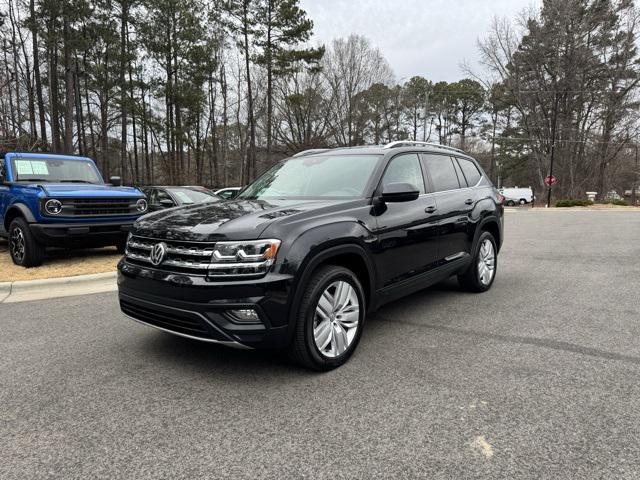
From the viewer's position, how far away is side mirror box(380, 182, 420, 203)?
12.3 ft

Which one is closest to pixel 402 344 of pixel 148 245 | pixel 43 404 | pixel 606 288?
pixel 148 245

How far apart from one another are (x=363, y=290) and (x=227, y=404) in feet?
4.83

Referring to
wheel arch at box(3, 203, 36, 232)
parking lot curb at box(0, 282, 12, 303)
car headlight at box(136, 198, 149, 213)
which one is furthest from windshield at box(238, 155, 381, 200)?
wheel arch at box(3, 203, 36, 232)

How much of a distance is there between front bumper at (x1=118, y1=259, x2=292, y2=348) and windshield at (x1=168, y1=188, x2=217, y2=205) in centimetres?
802

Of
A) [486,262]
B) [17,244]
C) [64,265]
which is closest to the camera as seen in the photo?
[486,262]

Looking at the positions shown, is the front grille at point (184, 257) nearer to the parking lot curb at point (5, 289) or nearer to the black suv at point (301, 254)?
the black suv at point (301, 254)

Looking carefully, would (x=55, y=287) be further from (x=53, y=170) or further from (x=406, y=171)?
(x=406, y=171)

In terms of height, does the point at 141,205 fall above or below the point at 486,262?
above

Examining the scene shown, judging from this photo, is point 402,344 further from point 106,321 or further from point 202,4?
point 202,4

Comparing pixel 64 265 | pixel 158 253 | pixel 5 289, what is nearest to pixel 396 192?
pixel 158 253

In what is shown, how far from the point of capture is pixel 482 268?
580cm

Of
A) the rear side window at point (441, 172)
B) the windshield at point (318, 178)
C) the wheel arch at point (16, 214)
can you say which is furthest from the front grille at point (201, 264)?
the wheel arch at point (16, 214)

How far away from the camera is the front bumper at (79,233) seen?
7.02 meters

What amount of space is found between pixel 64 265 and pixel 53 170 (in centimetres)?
198
